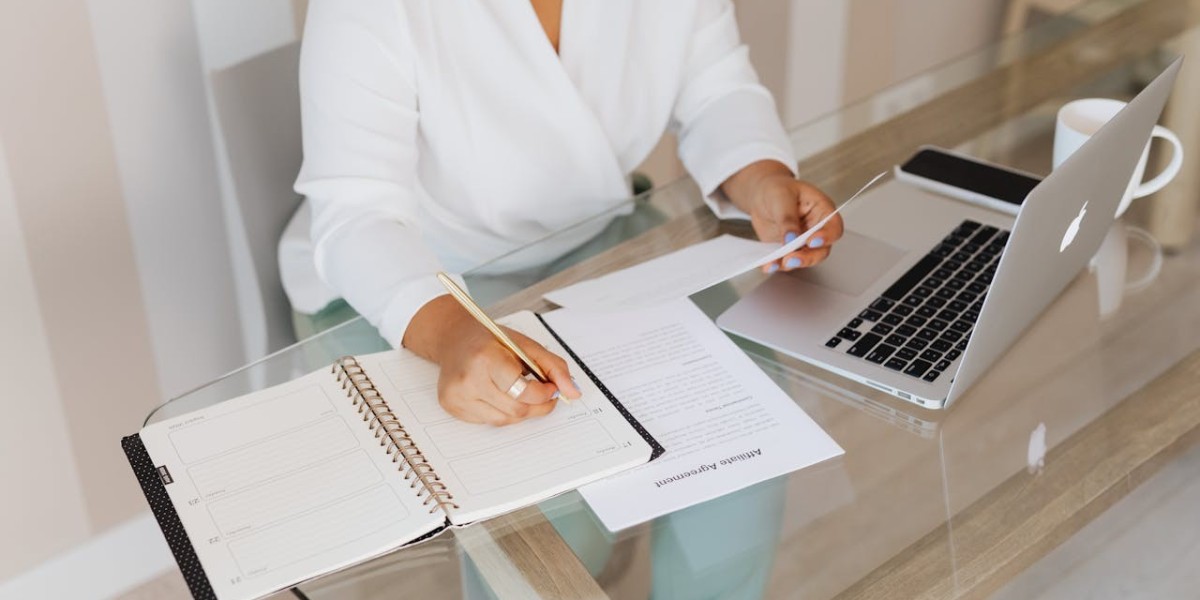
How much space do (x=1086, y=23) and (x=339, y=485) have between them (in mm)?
1151

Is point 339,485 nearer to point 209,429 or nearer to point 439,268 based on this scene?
point 209,429

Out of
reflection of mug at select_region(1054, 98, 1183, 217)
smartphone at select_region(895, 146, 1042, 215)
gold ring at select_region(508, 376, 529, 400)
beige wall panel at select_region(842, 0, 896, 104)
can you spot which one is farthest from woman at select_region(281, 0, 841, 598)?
beige wall panel at select_region(842, 0, 896, 104)

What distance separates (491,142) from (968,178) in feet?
1.65

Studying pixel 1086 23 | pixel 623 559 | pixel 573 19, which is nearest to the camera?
pixel 623 559

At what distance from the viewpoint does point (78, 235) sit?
1.51m

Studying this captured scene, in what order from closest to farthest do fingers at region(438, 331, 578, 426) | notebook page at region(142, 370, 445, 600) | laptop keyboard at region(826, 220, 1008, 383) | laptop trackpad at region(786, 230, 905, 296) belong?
notebook page at region(142, 370, 445, 600) → fingers at region(438, 331, 578, 426) → laptop keyboard at region(826, 220, 1008, 383) → laptop trackpad at region(786, 230, 905, 296)

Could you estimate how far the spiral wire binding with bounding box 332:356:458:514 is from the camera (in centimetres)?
88

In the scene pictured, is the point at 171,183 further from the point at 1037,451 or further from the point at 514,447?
the point at 1037,451

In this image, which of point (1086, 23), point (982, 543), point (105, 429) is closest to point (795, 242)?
point (982, 543)

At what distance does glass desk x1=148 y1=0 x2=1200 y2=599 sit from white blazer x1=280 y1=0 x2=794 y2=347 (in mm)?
73

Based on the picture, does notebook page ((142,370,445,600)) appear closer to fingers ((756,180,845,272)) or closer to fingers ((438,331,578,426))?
fingers ((438,331,578,426))

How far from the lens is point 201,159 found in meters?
1.60

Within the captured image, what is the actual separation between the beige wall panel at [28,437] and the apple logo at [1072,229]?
3.72 feet

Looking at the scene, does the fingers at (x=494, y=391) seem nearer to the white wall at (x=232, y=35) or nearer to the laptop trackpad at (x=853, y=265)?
the laptop trackpad at (x=853, y=265)
